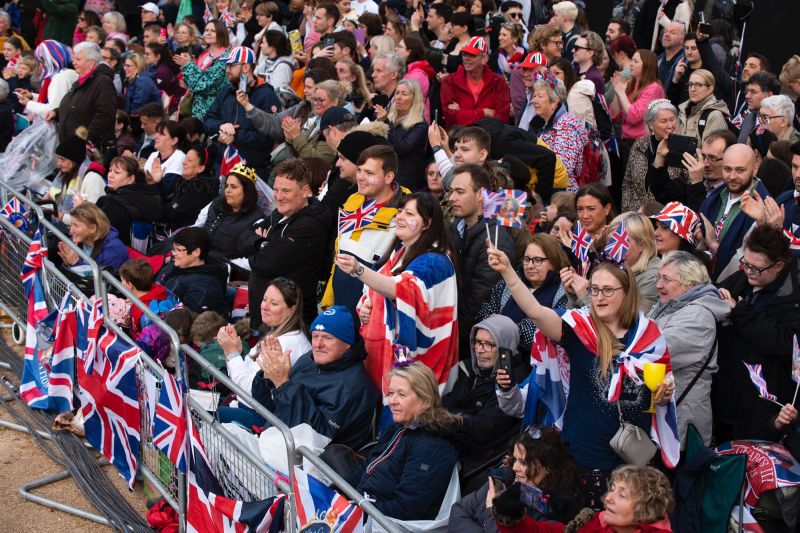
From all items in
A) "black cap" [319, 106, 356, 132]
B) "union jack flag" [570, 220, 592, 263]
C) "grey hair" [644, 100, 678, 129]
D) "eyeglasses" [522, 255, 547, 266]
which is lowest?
"union jack flag" [570, 220, 592, 263]

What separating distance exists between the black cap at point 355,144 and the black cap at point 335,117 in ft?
3.57

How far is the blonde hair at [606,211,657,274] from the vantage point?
19.0 feet

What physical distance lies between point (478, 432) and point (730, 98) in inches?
223

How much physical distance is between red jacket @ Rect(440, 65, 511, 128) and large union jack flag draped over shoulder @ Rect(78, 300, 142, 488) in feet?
11.8

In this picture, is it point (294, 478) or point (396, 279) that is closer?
point (294, 478)

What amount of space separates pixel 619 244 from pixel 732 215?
2.91 ft

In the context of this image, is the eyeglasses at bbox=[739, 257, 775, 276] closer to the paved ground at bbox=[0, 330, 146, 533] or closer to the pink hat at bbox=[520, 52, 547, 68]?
the paved ground at bbox=[0, 330, 146, 533]

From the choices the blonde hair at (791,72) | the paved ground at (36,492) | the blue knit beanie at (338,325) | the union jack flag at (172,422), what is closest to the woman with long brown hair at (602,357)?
the blue knit beanie at (338,325)

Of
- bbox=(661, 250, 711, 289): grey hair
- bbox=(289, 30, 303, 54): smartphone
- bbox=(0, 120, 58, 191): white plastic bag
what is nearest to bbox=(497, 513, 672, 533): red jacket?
bbox=(661, 250, 711, 289): grey hair

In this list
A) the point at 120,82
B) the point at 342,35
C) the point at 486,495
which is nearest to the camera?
the point at 486,495

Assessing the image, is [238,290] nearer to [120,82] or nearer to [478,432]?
[478,432]

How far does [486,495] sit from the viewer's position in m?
4.75

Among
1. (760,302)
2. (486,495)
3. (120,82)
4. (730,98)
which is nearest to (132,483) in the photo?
(486,495)

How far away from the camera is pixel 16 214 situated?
8.73 meters
